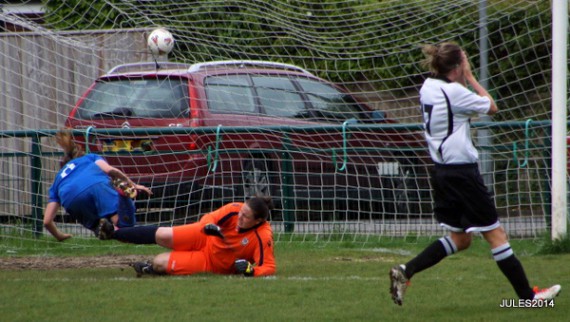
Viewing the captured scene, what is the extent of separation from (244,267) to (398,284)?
193cm

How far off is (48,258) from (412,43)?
418 centimetres

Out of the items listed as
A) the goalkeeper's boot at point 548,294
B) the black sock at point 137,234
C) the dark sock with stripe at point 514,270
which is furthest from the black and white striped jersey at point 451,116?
the black sock at point 137,234

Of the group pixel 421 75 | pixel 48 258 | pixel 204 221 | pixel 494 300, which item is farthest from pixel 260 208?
pixel 421 75

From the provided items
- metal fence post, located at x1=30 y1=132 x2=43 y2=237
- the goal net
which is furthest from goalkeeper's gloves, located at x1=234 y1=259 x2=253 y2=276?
metal fence post, located at x1=30 y1=132 x2=43 y2=237

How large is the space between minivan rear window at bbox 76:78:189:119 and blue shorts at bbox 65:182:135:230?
2136mm

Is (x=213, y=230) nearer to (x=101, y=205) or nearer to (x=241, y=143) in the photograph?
(x=101, y=205)

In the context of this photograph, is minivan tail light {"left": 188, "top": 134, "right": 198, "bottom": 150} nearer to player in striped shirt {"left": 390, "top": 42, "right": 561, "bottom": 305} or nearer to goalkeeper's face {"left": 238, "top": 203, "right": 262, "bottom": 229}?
goalkeeper's face {"left": 238, "top": 203, "right": 262, "bottom": 229}

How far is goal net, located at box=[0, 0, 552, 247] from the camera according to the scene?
11078 millimetres

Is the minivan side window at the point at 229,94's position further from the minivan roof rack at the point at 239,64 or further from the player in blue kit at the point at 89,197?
the player in blue kit at the point at 89,197

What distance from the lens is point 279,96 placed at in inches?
459

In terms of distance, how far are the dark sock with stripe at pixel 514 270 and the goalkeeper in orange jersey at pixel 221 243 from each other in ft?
7.13

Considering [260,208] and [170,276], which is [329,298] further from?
[170,276]

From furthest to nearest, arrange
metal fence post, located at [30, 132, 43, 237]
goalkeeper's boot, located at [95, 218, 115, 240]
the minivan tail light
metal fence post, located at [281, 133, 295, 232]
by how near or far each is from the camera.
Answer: metal fence post, located at [30, 132, 43, 237] → metal fence post, located at [281, 133, 295, 232] → the minivan tail light → goalkeeper's boot, located at [95, 218, 115, 240]

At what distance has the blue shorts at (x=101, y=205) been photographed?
9258mm
